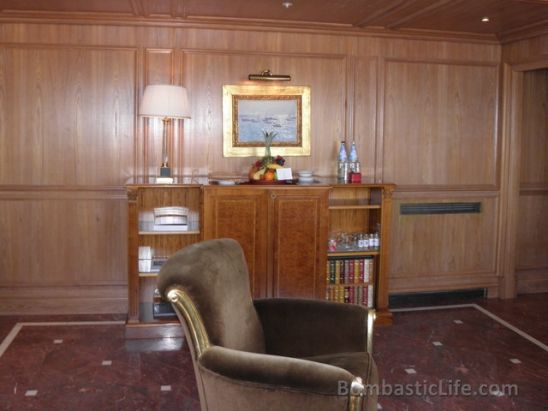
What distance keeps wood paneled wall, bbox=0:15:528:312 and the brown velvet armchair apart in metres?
2.37

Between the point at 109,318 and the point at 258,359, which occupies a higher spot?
the point at 258,359

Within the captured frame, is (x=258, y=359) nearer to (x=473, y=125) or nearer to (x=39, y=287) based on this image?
(x=39, y=287)

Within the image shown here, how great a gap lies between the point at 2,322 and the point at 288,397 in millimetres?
3443

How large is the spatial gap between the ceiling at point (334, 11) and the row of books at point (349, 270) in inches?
76.6

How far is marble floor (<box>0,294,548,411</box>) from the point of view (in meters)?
3.54

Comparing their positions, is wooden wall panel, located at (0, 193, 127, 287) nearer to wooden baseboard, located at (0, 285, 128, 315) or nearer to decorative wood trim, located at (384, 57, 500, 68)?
wooden baseboard, located at (0, 285, 128, 315)

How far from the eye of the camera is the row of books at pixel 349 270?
4992 mm

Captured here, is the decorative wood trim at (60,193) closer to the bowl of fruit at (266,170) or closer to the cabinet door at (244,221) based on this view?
the cabinet door at (244,221)

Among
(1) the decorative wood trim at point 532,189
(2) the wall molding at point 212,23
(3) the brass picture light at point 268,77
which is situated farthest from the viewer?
(1) the decorative wood trim at point 532,189

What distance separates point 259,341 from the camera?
296cm

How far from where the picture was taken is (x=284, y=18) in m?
4.99

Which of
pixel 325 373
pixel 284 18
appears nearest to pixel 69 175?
pixel 284 18

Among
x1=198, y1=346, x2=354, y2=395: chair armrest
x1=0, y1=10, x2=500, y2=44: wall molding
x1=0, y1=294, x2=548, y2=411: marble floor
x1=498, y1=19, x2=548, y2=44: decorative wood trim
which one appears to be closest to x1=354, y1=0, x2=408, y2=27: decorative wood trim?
x1=0, y1=10, x2=500, y2=44: wall molding

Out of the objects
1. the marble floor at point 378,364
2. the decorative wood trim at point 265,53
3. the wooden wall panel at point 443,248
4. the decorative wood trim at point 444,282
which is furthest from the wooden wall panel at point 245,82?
the marble floor at point 378,364
